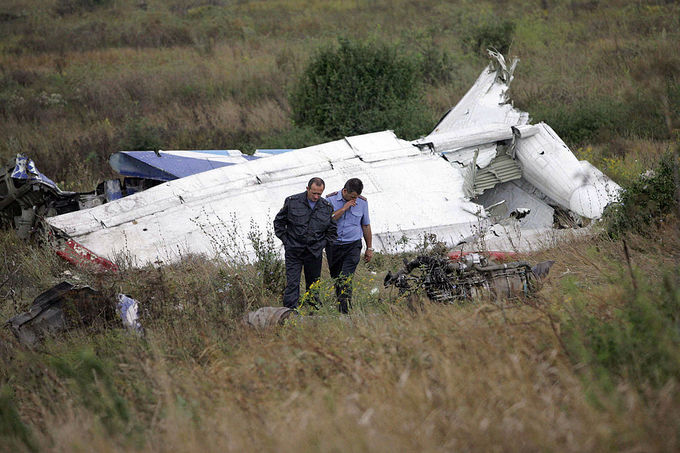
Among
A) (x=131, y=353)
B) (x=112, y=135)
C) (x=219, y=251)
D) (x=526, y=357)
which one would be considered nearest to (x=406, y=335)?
(x=526, y=357)

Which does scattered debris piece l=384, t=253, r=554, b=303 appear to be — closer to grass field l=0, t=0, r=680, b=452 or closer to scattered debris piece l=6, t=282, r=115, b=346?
grass field l=0, t=0, r=680, b=452

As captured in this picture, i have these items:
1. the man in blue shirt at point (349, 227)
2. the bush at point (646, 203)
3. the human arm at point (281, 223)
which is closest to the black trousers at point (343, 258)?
the man in blue shirt at point (349, 227)

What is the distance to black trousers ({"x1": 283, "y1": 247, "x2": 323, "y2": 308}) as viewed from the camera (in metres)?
5.68

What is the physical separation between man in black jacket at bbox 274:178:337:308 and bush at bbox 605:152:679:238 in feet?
10.5

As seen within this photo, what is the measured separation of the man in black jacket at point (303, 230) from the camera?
566 cm

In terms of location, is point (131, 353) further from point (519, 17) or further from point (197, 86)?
point (519, 17)

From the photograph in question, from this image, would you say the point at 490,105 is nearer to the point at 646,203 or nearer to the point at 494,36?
the point at 646,203

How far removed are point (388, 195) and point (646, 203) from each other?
3.10m

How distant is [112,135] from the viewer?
14180 millimetres

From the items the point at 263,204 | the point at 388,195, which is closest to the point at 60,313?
the point at 263,204

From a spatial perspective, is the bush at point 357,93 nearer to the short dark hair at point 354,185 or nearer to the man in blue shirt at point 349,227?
the man in blue shirt at point 349,227

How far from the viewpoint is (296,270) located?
18.9 feet

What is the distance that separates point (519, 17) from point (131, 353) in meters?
23.3

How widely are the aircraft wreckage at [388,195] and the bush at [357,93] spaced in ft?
10.7
